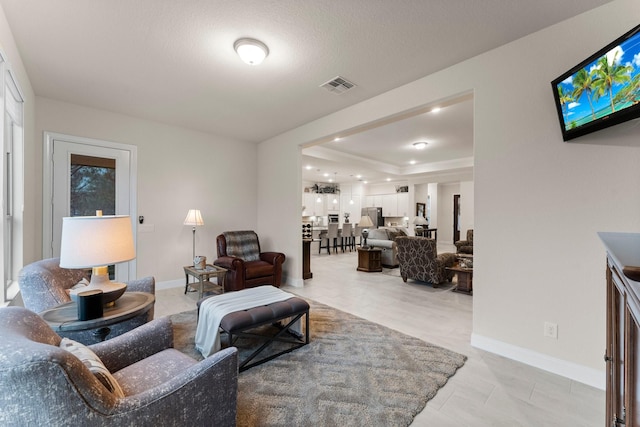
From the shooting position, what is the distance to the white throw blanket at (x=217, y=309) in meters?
2.26

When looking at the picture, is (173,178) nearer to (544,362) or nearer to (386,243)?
(386,243)

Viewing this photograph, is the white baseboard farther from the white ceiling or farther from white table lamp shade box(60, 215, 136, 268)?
white table lamp shade box(60, 215, 136, 268)

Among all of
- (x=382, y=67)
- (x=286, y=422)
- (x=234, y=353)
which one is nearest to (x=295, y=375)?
(x=286, y=422)

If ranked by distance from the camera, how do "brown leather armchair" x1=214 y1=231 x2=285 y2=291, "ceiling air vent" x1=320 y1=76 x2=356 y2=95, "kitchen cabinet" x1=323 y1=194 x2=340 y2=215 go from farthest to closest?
"kitchen cabinet" x1=323 y1=194 x2=340 y2=215, "brown leather armchair" x1=214 y1=231 x2=285 y2=291, "ceiling air vent" x1=320 y1=76 x2=356 y2=95

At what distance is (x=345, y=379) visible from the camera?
205cm

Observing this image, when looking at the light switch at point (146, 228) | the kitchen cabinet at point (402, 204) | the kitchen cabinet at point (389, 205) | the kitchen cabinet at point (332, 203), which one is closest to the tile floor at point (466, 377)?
the light switch at point (146, 228)

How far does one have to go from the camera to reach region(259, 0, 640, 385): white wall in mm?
1991

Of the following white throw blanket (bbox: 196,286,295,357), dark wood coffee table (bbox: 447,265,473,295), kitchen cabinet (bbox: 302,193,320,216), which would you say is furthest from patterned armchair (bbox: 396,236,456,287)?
kitchen cabinet (bbox: 302,193,320,216)

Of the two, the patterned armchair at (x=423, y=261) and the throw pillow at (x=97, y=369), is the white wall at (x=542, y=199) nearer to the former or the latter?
the patterned armchair at (x=423, y=261)

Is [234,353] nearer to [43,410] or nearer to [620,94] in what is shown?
[43,410]

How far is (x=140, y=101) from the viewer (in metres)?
3.73

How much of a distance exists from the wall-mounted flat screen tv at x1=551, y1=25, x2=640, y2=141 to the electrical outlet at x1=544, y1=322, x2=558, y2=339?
1.46 m

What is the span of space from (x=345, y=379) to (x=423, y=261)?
3.09 metres

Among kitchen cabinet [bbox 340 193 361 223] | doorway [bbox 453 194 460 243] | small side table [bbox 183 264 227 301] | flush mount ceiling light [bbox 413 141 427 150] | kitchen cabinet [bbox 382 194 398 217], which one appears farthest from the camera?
kitchen cabinet [bbox 340 193 361 223]
